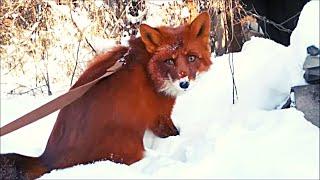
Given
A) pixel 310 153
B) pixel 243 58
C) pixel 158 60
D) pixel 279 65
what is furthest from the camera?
pixel 243 58

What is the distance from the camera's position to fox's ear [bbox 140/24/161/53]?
2854mm

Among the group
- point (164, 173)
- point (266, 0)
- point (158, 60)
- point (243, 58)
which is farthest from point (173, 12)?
point (164, 173)

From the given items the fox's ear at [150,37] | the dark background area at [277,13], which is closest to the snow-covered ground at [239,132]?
the fox's ear at [150,37]

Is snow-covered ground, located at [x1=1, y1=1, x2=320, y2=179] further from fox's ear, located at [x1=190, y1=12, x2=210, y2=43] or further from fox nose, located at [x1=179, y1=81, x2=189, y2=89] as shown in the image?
fox's ear, located at [x1=190, y1=12, x2=210, y2=43]

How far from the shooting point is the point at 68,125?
2.88 meters

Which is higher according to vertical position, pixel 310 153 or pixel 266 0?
pixel 266 0

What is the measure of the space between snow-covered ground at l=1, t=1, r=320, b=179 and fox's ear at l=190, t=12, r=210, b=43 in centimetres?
49

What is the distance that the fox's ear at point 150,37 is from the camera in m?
2.85

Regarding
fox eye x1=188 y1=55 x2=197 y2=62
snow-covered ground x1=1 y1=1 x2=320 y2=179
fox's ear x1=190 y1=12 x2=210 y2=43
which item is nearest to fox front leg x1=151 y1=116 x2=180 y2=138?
snow-covered ground x1=1 y1=1 x2=320 y2=179

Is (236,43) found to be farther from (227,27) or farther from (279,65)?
(279,65)

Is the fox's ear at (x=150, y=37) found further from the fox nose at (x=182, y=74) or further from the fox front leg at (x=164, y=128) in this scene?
the fox front leg at (x=164, y=128)

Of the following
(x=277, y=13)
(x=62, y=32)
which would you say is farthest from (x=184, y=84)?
(x=62, y=32)

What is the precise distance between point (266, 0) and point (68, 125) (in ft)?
9.43

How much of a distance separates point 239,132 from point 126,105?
0.63 metres
